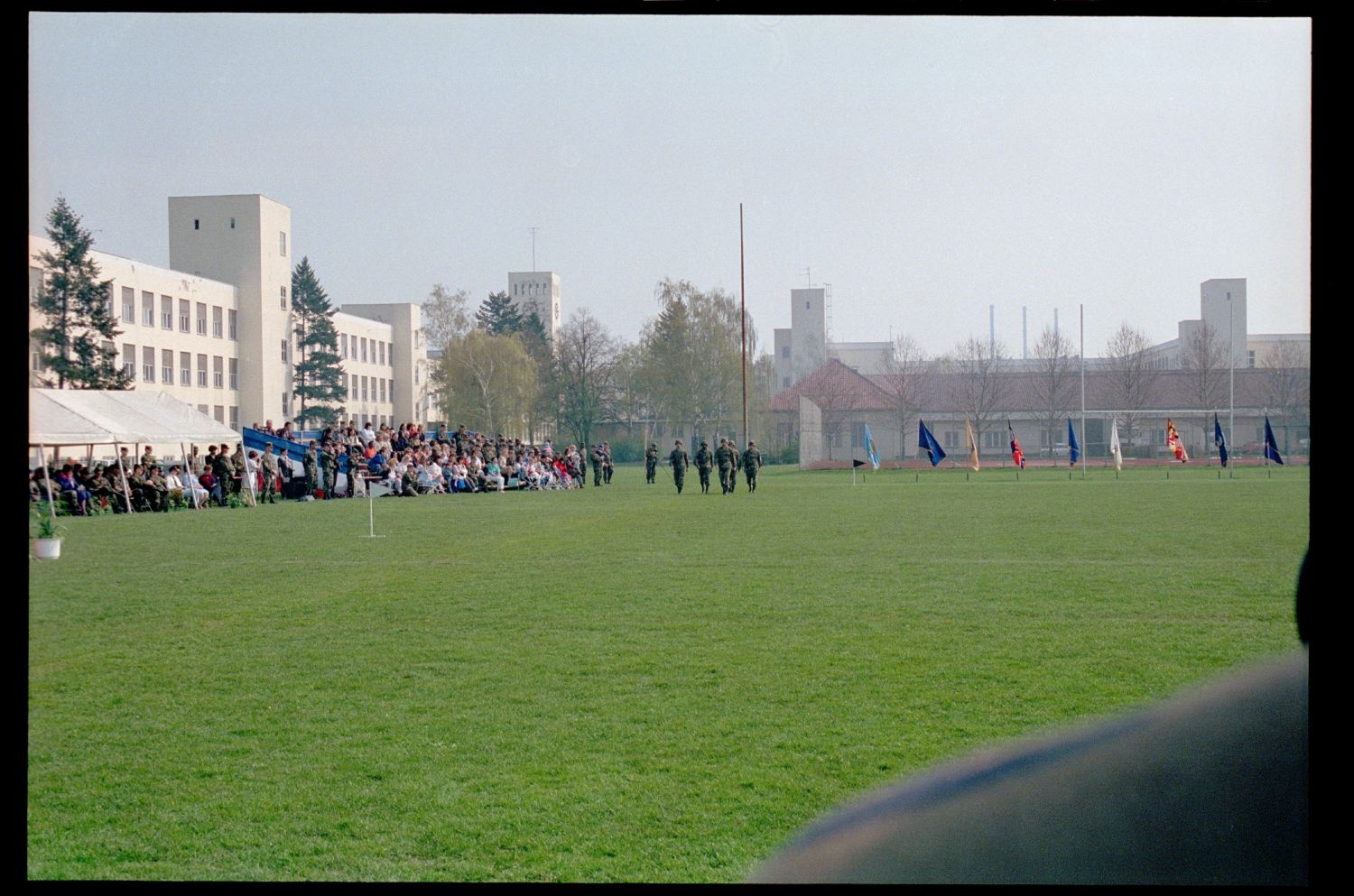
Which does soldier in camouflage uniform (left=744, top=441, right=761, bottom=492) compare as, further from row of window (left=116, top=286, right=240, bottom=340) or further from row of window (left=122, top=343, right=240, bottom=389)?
row of window (left=116, top=286, right=240, bottom=340)

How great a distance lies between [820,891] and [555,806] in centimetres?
373

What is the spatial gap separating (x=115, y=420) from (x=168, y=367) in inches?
547

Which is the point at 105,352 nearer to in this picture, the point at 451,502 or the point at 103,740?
the point at 451,502

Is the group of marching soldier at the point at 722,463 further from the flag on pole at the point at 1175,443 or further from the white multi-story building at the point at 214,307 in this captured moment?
the flag on pole at the point at 1175,443

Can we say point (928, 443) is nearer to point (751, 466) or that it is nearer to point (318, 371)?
point (751, 466)

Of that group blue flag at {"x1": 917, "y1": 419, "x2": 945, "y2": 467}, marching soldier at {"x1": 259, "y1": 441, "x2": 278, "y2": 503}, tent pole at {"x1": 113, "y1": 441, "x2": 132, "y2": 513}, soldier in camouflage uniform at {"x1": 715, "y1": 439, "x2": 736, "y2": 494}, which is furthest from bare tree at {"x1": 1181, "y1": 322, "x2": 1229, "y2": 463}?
tent pole at {"x1": 113, "y1": 441, "x2": 132, "y2": 513}

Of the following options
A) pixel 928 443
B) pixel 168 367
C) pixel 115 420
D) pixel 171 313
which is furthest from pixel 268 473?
pixel 928 443

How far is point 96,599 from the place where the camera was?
10438 millimetres

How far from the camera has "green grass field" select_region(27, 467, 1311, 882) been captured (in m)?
4.35

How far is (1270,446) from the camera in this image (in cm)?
3453

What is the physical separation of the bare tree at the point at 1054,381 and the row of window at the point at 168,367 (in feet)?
91.9

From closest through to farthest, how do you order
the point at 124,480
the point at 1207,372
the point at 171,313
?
1. the point at 124,480
2. the point at 171,313
3. the point at 1207,372

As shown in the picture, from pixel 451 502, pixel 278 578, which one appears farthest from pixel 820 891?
pixel 451 502

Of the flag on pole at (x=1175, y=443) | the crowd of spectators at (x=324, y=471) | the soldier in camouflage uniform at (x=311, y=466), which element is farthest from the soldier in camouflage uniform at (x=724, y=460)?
the flag on pole at (x=1175, y=443)
